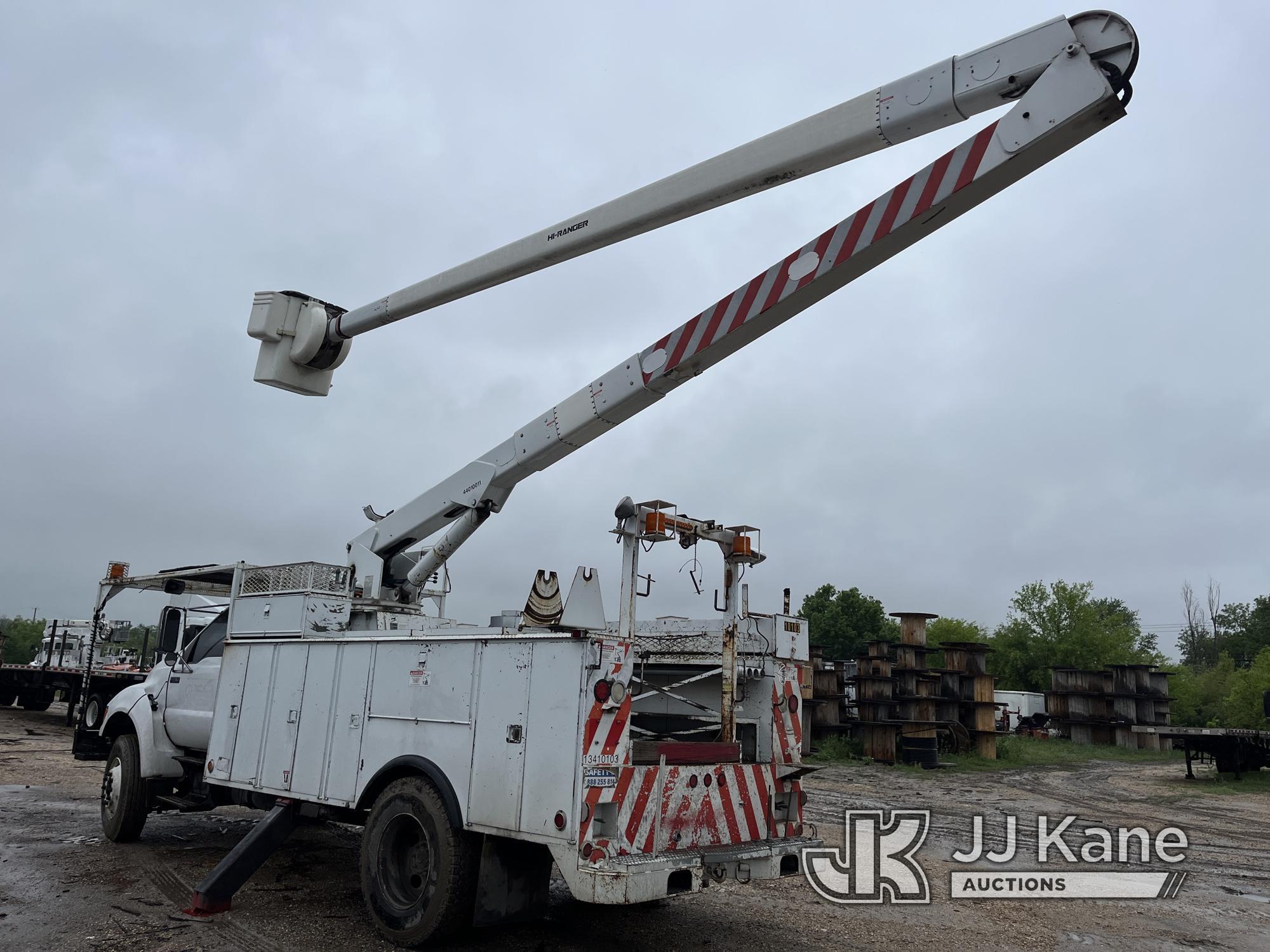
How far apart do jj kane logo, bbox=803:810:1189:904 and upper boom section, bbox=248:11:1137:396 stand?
16.6 ft

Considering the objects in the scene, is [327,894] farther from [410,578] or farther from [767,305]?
[767,305]

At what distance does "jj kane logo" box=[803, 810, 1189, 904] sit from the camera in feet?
27.8

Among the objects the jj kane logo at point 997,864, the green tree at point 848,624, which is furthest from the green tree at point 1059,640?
the jj kane logo at point 997,864

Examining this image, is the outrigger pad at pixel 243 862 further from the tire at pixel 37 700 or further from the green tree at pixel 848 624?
the green tree at pixel 848 624

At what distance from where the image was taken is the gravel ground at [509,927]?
6.32m

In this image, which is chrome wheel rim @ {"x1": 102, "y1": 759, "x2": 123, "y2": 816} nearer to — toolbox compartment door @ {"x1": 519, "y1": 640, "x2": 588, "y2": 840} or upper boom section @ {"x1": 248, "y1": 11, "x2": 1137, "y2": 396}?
upper boom section @ {"x1": 248, "y1": 11, "x2": 1137, "y2": 396}

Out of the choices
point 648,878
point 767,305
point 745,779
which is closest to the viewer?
point 648,878

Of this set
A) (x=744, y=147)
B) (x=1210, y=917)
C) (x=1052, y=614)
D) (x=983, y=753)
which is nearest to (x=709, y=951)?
(x=1210, y=917)

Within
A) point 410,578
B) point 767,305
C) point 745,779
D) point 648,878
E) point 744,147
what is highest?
point 744,147

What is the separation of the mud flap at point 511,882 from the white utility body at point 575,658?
0.02 metres

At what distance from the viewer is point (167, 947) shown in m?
5.94

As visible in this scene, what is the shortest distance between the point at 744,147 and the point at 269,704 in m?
6.06

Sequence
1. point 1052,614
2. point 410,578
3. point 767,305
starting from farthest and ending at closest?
point 1052,614 → point 410,578 → point 767,305

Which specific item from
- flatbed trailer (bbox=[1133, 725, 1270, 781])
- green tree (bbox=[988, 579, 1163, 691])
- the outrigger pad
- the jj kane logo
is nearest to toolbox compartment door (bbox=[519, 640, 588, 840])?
the jj kane logo
